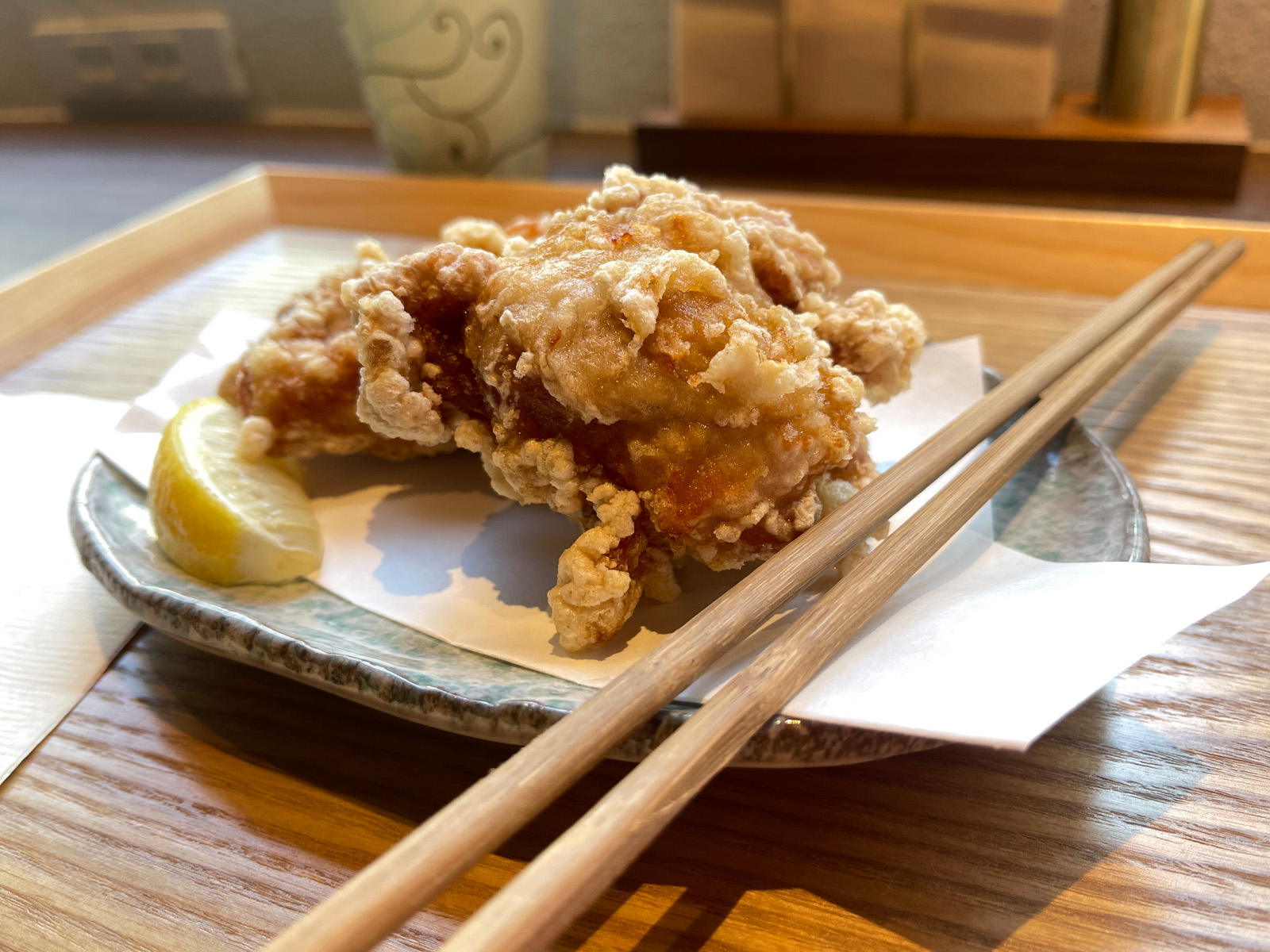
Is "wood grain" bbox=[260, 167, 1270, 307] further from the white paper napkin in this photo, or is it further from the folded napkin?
the folded napkin

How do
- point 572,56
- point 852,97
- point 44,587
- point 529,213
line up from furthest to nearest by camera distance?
point 572,56 < point 852,97 < point 529,213 < point 44,587

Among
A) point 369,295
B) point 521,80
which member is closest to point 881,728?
point 369,295

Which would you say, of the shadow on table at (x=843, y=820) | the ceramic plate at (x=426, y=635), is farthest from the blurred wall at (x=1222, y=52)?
the shadow on table at (x=843, y=820)

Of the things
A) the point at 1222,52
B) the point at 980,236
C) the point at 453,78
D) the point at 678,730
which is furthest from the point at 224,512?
the point at 1222,52

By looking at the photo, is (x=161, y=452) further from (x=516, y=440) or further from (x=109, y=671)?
(x=516, y=440)

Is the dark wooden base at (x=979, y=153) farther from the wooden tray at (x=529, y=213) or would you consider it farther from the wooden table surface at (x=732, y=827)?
the wooden table surface at (x=732, y=827)

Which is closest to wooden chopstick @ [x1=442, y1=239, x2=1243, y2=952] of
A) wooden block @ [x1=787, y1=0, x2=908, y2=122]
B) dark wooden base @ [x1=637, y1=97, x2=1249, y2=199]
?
dark wooden base @ [x1=637, y1=97, x2=1249, y2=199]

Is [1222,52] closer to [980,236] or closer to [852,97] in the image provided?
[852,97]
